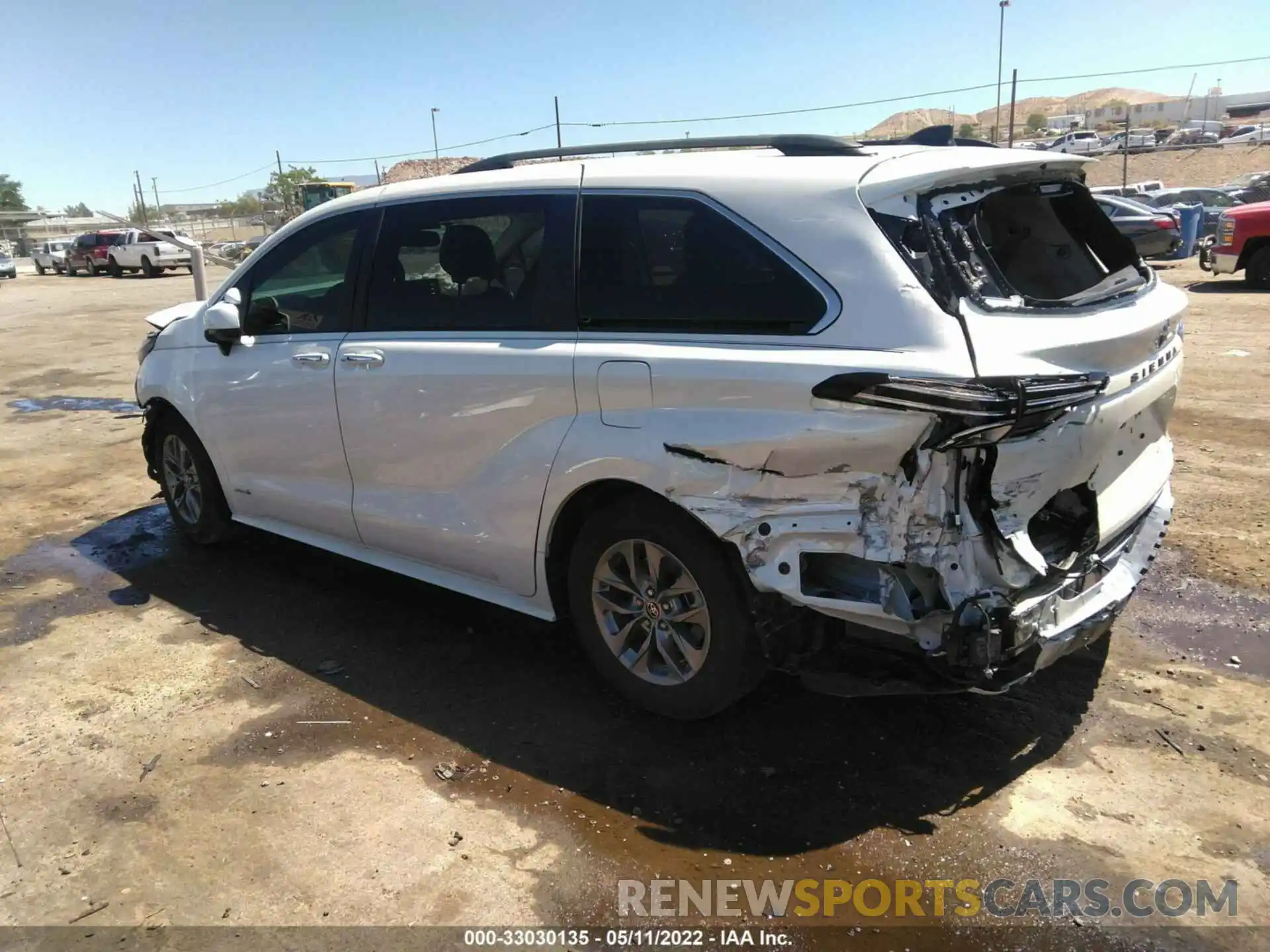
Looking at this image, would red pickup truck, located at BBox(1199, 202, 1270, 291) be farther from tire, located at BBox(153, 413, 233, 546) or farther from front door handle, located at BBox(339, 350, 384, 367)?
tire, located at BBox(153, 413, 233, 546)

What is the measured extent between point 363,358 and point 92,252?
39.3 metres

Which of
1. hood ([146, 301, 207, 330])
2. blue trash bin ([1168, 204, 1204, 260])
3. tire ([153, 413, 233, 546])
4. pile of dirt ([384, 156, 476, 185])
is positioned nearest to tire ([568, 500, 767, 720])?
tire ([153, 413, 233, 546])

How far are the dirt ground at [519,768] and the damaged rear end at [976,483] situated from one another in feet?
1.65

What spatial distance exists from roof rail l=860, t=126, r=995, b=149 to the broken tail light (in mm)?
1242

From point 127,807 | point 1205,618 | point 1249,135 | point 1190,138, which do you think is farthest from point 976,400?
point 1190,138

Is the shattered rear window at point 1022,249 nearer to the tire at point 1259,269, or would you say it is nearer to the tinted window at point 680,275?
the tinted window at point 680,275

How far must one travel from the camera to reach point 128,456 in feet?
26.3

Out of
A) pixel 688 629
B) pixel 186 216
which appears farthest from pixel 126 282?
pixel 688 629

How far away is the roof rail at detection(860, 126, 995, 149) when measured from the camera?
3.62 metres

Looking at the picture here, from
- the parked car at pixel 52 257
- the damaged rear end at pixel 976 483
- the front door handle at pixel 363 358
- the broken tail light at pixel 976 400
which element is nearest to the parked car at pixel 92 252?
the parked car at pixel 52 257

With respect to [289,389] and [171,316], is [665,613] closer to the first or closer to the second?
[289,389]

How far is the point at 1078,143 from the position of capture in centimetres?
5359

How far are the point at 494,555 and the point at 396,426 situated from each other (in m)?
0.72

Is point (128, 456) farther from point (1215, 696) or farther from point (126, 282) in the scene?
point (126, 282)
